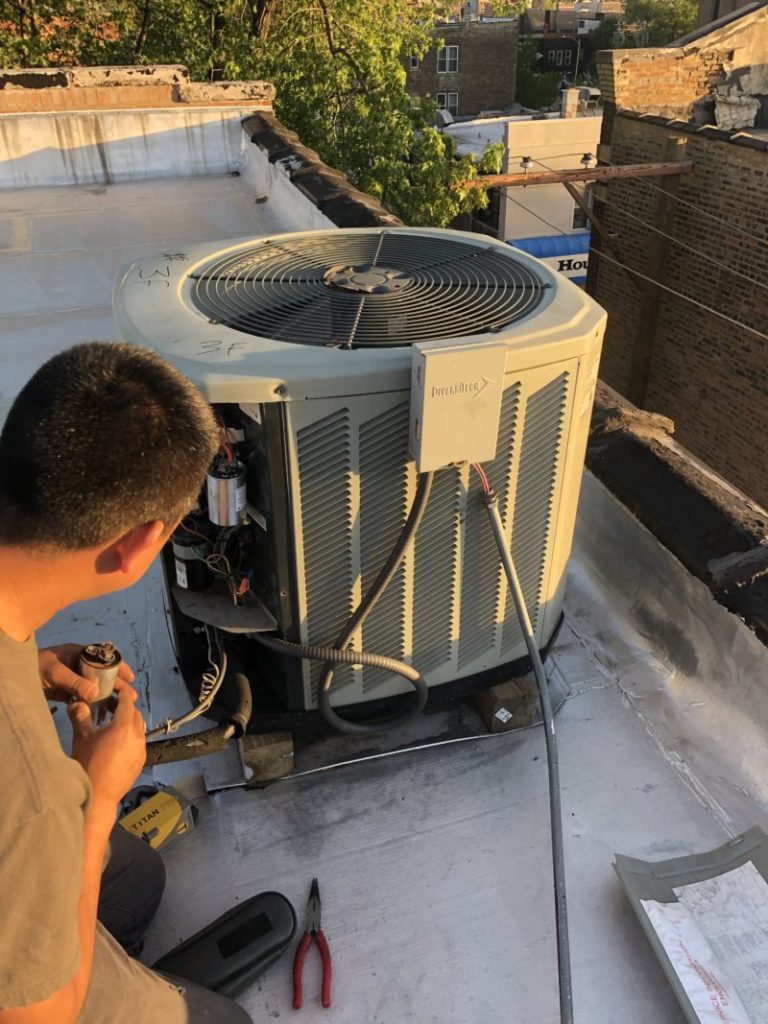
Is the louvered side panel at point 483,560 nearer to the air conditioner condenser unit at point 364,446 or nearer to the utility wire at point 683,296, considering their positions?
the air conditioner condenser unit at point 364,446

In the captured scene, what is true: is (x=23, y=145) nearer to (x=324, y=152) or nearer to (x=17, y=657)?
(x=324, y=152)

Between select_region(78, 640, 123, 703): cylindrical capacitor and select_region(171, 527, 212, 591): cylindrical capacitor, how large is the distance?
0.29 m

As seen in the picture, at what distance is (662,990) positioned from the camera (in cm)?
166

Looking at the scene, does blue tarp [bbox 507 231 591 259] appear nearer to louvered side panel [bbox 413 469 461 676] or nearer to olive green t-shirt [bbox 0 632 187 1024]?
louvered side panel [bbox 413 469 461 676]

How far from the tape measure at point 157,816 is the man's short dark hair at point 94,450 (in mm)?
999

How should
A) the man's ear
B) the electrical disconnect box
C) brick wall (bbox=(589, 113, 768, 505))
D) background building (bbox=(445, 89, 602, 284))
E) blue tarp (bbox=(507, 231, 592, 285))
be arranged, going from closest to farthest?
the man's ear, the electrical disconnect box, brick wall (bbox=(589, 113, 768, 505)), blue tarp (bbox=(507, 231, 592, 285)), background building (bbox=(445, 89, 602, 284))

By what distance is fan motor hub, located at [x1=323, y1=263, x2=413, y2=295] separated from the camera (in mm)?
1895

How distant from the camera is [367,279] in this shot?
194 centimetres

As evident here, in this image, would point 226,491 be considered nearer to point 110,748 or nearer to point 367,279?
point 110,748

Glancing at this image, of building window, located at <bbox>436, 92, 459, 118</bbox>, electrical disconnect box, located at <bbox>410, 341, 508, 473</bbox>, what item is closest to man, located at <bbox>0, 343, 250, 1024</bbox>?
electrical disconnect box, located at <bbox>410, 341, 508, 473</bbox>

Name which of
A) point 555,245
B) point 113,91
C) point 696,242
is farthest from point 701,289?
point 555,245

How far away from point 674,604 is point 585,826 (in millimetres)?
807

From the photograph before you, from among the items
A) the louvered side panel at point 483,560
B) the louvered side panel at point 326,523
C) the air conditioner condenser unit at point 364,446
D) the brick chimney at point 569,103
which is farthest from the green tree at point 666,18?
the louvered side panel at point 326,523

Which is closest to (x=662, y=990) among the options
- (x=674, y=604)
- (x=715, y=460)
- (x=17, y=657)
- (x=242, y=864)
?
(x=242, y=864)
